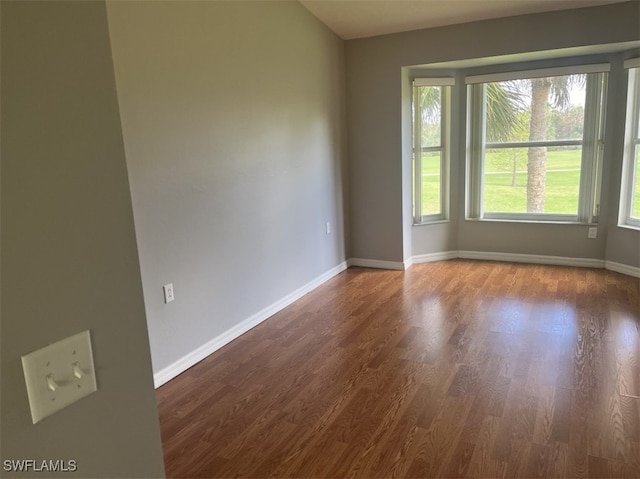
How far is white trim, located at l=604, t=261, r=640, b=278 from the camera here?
14.2 ft

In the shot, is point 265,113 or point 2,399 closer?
point 2,399

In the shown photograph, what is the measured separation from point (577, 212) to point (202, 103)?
399 cm

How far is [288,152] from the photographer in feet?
12.7

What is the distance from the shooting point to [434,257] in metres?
5.24

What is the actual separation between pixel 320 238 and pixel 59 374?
150 inches

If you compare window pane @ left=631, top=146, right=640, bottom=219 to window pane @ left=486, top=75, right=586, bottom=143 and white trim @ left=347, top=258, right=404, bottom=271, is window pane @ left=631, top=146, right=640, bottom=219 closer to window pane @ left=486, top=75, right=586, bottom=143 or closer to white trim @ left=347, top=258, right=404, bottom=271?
window pane @ left=486, top=75, right=586, bottom=143

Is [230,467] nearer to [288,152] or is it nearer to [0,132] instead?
[0,132]

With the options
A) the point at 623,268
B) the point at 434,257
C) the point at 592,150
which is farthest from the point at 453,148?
the point at 623,268

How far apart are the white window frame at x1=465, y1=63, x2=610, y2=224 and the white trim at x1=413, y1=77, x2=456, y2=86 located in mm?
179

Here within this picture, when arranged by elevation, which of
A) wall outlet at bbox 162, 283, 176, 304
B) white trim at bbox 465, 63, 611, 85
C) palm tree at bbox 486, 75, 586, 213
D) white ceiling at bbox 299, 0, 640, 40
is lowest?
wall outlet at bbox 162, 283, 176, 304

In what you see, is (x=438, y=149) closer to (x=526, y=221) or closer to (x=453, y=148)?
(x=453, y=148)

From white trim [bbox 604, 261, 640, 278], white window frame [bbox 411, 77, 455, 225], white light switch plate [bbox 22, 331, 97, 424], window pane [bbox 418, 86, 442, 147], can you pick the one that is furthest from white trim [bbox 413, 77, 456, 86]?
white light switch plate [bbox 22, 331, 97, 424]

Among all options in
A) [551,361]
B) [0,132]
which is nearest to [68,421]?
[0,132]

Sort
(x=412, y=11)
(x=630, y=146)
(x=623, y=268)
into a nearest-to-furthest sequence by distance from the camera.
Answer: (x=412, y=11), (x=630, y=146), (x=623, y=268)
